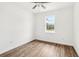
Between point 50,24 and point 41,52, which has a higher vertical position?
point 50,24

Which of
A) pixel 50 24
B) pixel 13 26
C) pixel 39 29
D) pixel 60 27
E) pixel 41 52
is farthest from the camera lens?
pixel 39 29

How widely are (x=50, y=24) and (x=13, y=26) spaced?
8.02 ft

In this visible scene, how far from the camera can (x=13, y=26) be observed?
12.6 ft

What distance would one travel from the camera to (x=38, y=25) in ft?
18.7

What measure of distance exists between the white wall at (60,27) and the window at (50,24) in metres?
0.21

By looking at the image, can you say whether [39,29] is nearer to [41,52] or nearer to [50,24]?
[50,24]

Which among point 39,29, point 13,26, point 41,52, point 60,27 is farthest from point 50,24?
point 13,26

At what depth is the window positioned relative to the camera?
5.10m

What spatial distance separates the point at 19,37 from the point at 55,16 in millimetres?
2477

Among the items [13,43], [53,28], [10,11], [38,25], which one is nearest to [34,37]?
[38,25]

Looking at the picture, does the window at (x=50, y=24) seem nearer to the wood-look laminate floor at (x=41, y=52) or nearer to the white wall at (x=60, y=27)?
the white wall at (x=60, y=27)

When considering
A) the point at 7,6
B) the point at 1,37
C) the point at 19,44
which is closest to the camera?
the point at 1,37

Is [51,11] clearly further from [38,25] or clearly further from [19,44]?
[19,44]

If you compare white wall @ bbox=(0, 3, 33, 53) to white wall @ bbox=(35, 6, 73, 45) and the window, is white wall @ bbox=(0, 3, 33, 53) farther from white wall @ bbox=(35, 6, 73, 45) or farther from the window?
the window
